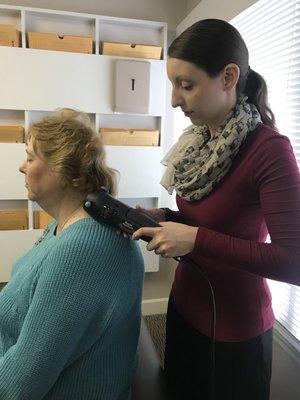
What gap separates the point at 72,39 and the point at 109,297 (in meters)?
1.92

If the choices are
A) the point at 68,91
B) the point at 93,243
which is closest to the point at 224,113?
the point at 93,243

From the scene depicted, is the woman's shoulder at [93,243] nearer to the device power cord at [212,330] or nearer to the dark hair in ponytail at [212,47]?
the device power cord at [212,330]

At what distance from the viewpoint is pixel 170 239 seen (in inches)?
30.3

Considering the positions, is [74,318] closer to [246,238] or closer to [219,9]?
[246,238]

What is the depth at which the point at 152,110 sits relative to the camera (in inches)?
94.0

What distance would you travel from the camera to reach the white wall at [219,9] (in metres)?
1.60

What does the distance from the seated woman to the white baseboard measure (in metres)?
1.71

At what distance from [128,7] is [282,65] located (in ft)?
4.83

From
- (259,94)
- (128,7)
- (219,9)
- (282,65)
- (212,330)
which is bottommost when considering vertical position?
(212,330)

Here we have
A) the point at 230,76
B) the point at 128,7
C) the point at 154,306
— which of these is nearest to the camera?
the point at 230,76

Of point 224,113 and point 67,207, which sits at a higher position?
point 224,113

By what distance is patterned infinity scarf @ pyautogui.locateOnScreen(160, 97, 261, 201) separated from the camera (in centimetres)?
86

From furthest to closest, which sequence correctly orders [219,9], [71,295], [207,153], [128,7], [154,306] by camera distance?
[154,306] < [128,7] < [219,9] < [207,153] < [71,295]

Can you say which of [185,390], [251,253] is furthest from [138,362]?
[251,253]
